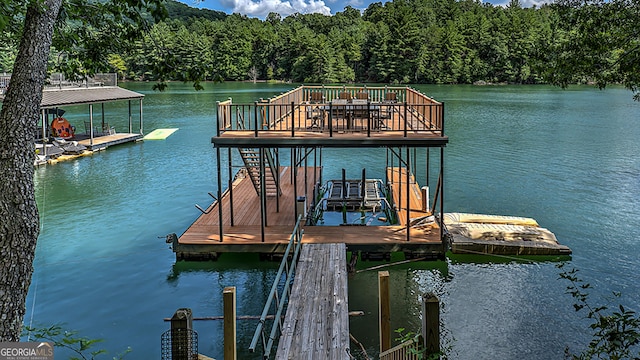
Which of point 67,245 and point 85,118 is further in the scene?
point 85,118

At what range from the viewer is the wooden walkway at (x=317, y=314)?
23.7 feet

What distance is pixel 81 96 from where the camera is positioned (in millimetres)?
31188

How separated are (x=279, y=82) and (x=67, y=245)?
89.2m

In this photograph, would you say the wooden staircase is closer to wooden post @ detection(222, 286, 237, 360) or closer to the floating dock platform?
the floating dock platform

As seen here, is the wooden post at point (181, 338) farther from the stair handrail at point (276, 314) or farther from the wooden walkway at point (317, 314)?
the wooden walkway at point (317, 314)

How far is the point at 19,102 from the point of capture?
4.52 meters

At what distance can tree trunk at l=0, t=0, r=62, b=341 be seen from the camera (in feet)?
14.1

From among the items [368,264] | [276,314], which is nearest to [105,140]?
[368,264]

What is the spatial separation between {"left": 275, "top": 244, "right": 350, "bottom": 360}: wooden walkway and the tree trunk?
349 cm

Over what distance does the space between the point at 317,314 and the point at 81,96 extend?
88.6ft

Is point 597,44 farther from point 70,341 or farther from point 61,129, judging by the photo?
point 61,129

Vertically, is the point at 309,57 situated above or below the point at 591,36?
above

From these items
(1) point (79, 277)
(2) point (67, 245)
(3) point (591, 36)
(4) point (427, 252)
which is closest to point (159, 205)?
(2) point (67, 245)

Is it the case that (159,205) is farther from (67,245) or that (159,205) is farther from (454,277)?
(454,277)
